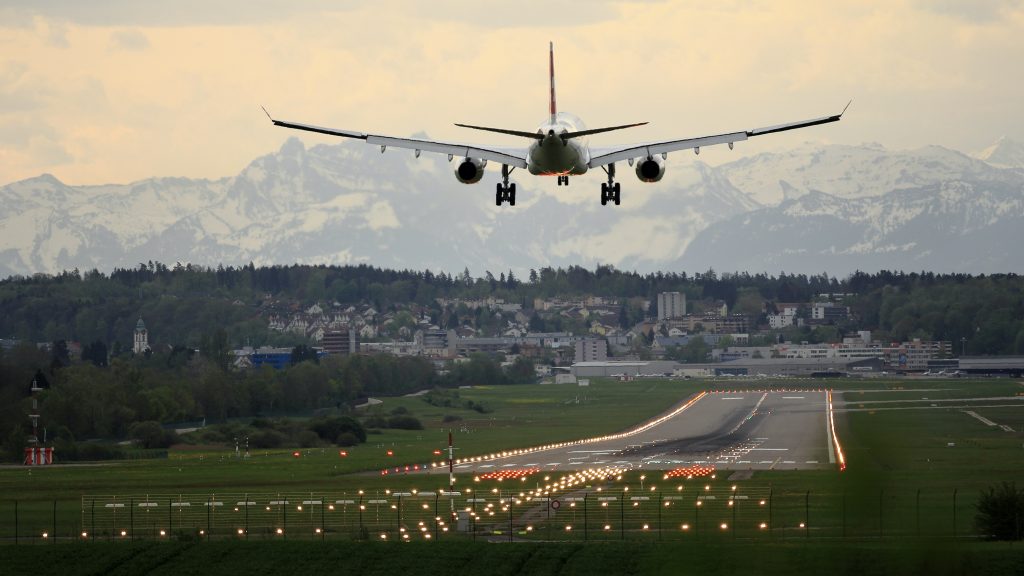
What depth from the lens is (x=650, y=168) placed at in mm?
70438

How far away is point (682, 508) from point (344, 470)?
113ft

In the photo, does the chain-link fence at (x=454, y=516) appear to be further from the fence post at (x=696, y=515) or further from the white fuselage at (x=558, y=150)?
the white fuselage at (x=558, y=150)

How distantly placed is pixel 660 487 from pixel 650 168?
2345cm

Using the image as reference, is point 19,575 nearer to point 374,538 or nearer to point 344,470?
point 374,538

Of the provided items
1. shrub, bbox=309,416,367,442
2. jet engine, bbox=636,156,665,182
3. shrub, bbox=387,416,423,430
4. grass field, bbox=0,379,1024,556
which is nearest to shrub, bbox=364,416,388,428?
shrub, bbox=387,416,423,430

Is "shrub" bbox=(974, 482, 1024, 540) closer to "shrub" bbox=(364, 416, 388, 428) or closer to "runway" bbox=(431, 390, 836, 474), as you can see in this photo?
"runway" bbox=(431, 390, 836, 474)

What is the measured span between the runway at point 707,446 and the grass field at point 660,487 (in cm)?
534

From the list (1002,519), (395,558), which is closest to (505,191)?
(395,558)

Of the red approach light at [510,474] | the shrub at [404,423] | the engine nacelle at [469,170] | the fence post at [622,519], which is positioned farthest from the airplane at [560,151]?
the shrub at [404,423]

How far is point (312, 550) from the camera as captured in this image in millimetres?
64188

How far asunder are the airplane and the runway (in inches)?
1162

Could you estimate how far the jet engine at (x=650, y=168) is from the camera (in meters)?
70.4

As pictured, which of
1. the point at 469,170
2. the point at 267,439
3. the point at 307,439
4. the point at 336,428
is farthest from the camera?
the point at 336,428

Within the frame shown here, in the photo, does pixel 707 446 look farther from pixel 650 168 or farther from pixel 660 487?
pixel 650 168
